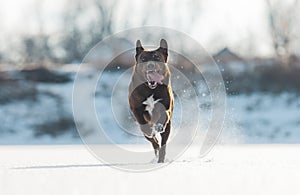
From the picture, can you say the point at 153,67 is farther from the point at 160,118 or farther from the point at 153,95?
the point at 160,118

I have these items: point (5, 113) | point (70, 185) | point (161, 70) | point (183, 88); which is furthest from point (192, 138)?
point (5, 113)

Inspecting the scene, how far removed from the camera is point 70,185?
5031 mm

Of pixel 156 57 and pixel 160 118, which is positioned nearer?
pixel 160 118

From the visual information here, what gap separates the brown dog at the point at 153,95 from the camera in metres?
7.11

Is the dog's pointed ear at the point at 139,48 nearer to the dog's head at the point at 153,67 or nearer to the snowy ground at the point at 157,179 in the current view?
the dog's head at the point at 153,67

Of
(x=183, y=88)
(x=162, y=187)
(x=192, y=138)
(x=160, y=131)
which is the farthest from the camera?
(x=192, y=138)

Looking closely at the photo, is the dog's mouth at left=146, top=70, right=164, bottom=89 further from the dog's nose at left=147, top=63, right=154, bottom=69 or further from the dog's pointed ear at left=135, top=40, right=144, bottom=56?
the dog's pointed ear at left=135, top=40, right=144, bottom=56

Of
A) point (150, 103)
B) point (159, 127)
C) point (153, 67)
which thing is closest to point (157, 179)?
point (159, 127)

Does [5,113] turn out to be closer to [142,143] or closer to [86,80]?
[86,80]

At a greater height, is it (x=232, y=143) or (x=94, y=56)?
(x=94, y=56)

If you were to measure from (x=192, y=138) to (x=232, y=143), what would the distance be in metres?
1.49

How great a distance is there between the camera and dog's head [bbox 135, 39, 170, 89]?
7203 millimetres

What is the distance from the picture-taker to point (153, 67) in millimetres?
7234

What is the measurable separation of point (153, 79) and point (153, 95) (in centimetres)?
18
